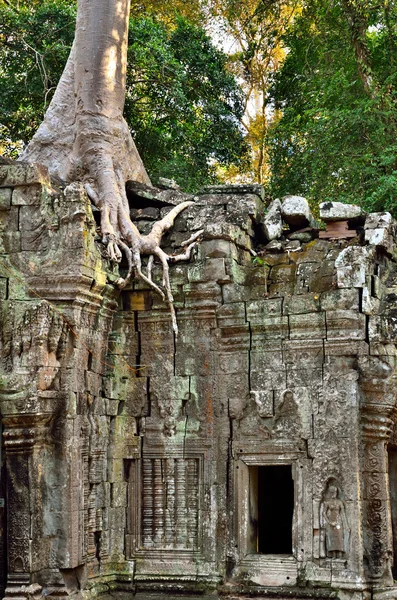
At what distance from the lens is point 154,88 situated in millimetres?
15312

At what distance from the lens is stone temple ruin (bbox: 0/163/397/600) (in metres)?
8.12

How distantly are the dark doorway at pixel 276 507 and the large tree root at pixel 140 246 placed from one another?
233 centimetres

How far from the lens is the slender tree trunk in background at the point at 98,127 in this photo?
9.45m

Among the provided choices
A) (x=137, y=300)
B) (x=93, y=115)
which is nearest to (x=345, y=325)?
(x=137, y=300)

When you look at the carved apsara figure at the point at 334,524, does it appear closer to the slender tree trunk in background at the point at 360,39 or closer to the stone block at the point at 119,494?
the stone block at the point at 119,494

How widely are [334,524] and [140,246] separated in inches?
130

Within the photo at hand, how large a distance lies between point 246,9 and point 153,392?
37.7ft

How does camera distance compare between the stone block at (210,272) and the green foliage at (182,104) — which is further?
the green foliage at (182,104)

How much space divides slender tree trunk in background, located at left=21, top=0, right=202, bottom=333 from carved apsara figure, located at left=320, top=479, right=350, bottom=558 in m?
2.83

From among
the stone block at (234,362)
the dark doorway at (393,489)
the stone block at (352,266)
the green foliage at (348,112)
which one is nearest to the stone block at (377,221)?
the stone block at (352,266)

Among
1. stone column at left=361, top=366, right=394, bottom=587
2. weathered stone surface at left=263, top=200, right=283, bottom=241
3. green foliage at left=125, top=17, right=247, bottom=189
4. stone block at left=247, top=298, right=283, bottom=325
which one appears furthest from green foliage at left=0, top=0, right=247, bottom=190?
stone column at left=361, top=366, right=394, bottom=587

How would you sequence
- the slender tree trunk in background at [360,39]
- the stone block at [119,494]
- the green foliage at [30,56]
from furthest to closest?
the green foliage at [30,56]
the slender tree trunk in background at [360,39]
the stone block at [119,494]

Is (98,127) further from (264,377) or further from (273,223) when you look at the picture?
(264,377)

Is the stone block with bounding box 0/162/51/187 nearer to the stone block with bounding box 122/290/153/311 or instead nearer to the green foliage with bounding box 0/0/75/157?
the stone block with bounding box 122/290/153/311
